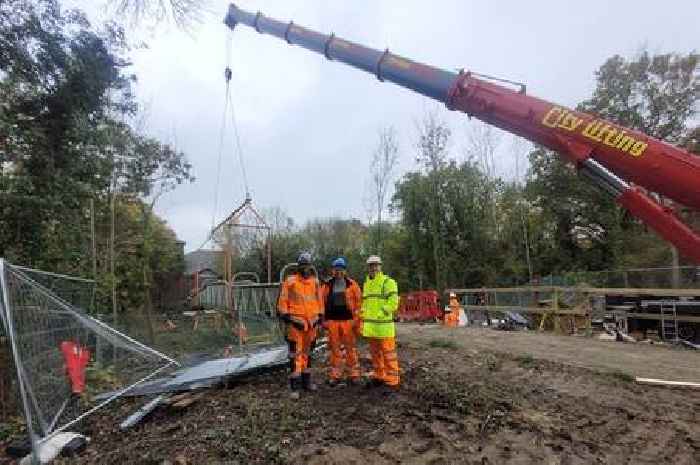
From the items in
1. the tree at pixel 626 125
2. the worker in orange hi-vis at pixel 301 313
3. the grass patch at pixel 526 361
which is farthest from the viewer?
the tree at pixel 626 125

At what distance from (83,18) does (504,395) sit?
34.4 ft

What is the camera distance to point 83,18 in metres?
12.1

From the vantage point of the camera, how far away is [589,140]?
26.1 feet

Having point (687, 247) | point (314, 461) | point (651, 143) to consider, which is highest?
point (651, 143)

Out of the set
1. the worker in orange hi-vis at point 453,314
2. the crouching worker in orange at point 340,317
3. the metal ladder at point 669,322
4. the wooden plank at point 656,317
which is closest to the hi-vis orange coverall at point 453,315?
the worker in orange hi-vis at point 453,314

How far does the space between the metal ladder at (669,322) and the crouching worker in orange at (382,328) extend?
8.47 metres

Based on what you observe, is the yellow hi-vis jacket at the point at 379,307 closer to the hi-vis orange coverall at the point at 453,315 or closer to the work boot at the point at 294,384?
the work boot at the point at 294,384

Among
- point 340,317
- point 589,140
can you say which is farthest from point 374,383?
point 589,140

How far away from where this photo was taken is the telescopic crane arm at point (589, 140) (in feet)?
24.3

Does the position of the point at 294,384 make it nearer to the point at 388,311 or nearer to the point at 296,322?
the point at 296,322

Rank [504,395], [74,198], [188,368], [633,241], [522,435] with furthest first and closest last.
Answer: [633,241] < [74,198] < [188,368] < [504,395] < [522,435]

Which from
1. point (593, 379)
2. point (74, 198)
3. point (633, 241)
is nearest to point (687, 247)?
point (593, 379)

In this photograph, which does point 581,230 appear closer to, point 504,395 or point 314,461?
point 504,395

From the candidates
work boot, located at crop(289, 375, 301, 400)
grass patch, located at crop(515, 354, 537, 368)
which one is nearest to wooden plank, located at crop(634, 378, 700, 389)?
grass patch, located at crop(515, 354, 537, 368)
